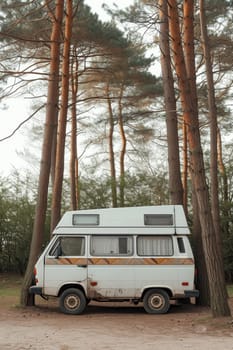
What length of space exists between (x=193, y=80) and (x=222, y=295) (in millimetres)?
5545

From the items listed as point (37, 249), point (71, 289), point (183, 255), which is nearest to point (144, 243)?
point (183, 255)

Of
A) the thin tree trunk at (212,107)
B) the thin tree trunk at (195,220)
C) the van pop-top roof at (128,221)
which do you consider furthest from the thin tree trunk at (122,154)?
the van pop-top roof at (128,221)

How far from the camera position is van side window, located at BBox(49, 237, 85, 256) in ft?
37.0

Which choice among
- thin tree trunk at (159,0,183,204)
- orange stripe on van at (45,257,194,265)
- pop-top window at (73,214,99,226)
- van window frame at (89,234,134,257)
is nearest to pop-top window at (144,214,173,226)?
van window frame at (89,234,134,257)

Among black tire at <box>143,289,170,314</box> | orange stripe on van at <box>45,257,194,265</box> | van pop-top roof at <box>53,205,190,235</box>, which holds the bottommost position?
black tire at <box>143,289,170,314</box>

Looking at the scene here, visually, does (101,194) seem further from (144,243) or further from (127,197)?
(144,243)

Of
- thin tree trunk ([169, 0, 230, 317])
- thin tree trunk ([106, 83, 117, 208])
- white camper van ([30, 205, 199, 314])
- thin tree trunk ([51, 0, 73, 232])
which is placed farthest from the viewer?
thin tree trunk ([106, 83, 117, 208])

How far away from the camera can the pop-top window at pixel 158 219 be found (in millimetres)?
11352

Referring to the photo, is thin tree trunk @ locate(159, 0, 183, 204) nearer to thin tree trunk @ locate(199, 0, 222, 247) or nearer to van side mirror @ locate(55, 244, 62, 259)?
thin tree trunk @ locate(199, 0, 222, 247)

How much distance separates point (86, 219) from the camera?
11.5m

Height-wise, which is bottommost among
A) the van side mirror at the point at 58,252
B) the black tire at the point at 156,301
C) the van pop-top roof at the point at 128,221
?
the black tire at the point at 156,301

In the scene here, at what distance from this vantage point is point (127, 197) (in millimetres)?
24484

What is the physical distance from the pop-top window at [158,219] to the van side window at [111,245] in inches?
22.5

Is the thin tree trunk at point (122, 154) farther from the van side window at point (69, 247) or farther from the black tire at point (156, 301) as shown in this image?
the black tire at point (156, 301)
